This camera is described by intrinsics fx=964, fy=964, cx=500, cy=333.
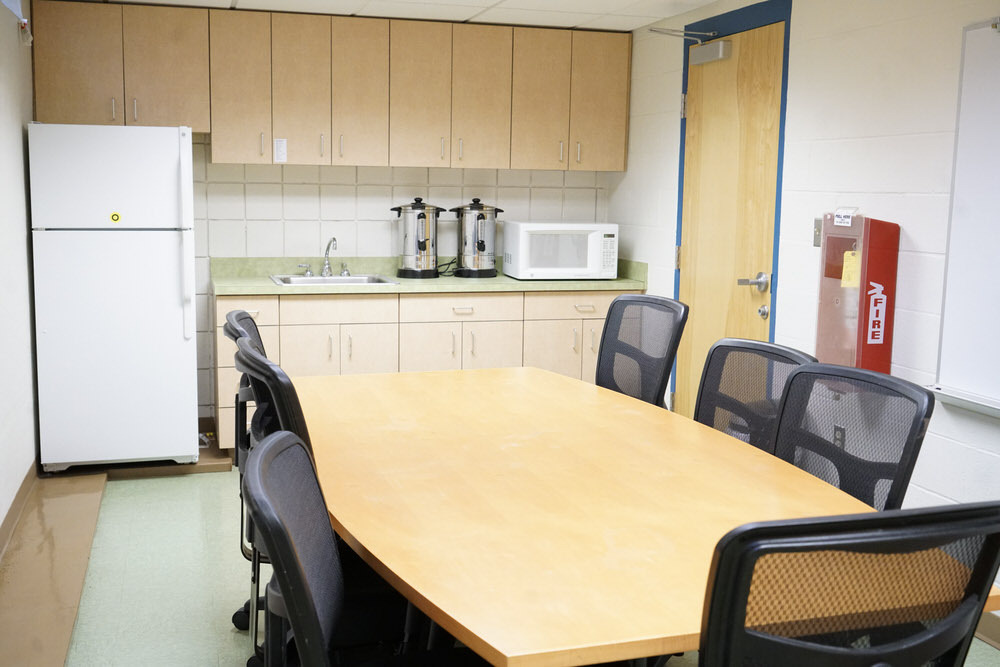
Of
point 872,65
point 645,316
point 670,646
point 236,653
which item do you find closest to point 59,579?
point 236,653

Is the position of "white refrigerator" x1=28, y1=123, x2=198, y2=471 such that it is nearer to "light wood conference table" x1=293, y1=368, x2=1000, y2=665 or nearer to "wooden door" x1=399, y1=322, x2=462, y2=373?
"wooden door" x1=399, y1=322, x2=462, y2=373

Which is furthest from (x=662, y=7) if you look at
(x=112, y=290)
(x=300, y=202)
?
(x=112, y=290)

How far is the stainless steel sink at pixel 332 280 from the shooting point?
198 inches

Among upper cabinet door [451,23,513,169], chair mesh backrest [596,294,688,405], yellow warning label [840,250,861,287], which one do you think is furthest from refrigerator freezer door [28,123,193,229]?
yellow warning label [840,250,861,287]

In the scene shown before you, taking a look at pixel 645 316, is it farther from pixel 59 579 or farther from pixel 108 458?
pixel 108 458

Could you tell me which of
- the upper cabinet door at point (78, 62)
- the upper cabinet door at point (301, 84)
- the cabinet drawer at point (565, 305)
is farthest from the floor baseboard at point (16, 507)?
the cabinet drawer at point (565, 305)

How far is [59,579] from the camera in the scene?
10.7ft

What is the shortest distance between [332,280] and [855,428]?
11.3 feet

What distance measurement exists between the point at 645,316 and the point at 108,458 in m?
2.62

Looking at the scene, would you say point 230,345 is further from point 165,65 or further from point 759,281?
point 759,281

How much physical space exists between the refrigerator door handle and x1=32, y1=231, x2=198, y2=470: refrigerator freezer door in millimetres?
15

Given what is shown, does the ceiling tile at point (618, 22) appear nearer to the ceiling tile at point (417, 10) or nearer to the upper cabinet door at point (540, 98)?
the upper cabinet door at point (540, 98)

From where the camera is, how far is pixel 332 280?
16.9 feet

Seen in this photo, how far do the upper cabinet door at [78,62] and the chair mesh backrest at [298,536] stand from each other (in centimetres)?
355
